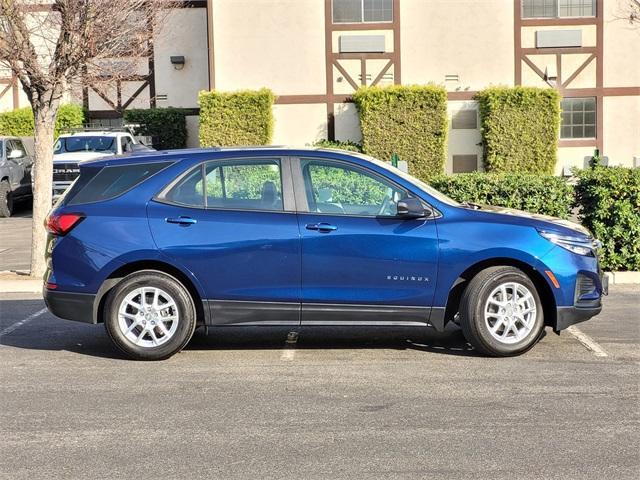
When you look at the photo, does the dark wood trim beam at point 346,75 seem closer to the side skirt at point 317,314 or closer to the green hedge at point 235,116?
the green hedge at point 235,116

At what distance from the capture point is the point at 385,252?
7.66 m

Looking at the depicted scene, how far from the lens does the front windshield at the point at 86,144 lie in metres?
22.6

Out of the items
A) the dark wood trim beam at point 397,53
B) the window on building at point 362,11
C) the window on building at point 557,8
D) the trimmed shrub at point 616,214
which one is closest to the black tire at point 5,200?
the window on building at point 362,11

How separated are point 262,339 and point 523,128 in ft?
52.0

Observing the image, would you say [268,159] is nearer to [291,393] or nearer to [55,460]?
[291,393]

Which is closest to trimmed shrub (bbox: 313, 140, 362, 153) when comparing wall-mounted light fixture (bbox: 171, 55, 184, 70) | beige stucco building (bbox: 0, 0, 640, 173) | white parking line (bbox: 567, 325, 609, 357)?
beige stucco building (bbox: 0, 0, 640, 173)

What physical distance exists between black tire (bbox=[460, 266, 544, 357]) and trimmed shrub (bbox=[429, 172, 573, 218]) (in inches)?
163

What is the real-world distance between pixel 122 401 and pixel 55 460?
4.07ft

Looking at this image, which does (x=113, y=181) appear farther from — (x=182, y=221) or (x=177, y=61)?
(x=177, y=61)

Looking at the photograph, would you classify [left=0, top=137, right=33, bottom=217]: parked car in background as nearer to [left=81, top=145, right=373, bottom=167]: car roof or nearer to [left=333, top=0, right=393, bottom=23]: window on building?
[left=333, top=0, right=393, bottom=23]: window on building

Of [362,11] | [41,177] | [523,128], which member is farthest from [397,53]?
[41,177]

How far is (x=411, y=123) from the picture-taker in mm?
23047

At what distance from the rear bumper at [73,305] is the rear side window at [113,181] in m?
0.78

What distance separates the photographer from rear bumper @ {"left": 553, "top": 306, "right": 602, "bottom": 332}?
25.4 feet
